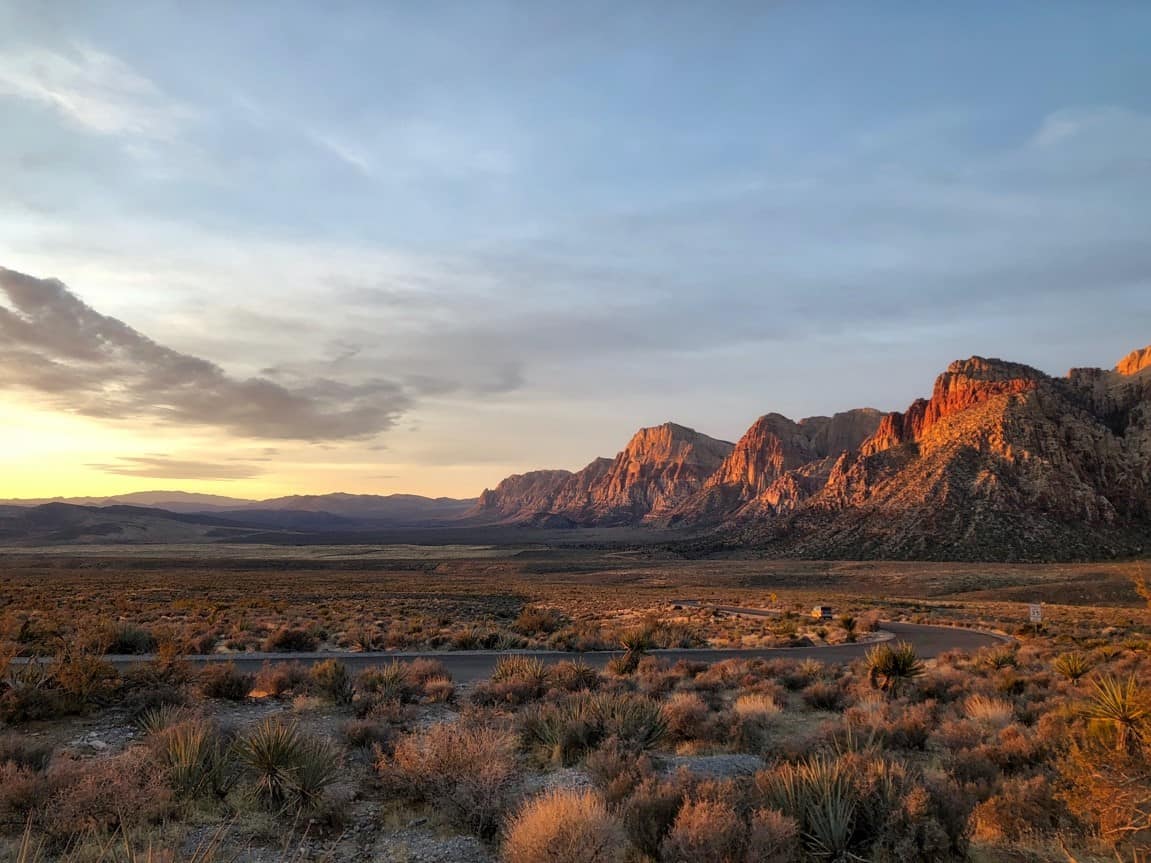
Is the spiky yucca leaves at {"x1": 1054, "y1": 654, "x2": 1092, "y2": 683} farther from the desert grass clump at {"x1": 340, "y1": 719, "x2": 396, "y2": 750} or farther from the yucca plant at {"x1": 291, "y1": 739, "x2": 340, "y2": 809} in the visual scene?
the yucca plant at {"x1": 291, "y1": 739, "x2": 340, "y2": 809}

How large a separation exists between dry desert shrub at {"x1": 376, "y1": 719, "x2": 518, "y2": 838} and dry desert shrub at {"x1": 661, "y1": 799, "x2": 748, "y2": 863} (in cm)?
203

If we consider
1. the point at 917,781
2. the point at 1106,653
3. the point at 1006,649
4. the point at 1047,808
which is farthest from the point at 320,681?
the point at 1106,653

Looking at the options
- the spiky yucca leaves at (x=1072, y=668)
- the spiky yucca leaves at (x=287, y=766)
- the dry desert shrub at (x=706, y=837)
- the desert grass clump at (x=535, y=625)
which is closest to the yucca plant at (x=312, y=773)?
the spiky yucca leaves at (x=287, y=766)

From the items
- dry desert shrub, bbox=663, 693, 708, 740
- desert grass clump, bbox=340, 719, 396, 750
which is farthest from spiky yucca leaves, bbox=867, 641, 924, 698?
desert grass clump, bbox=340, 719, 396, 750

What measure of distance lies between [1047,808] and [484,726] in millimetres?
6560

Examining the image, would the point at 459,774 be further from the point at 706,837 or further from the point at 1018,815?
the point at 1018,815

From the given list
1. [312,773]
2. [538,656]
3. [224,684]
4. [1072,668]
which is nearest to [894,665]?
[1072,668]

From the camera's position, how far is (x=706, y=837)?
5.21m

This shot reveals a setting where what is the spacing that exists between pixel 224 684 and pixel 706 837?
10826 mm

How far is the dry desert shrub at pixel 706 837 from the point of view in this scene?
5156mm

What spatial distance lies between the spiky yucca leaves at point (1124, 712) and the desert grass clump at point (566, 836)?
17.7ft

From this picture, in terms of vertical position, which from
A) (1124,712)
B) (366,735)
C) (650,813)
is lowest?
(366,735)

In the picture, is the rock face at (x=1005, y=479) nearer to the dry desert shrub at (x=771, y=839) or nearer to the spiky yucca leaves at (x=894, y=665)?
the spiky yucca leaves at (x=894, y=665)

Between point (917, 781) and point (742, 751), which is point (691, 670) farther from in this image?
point (917, 781)
